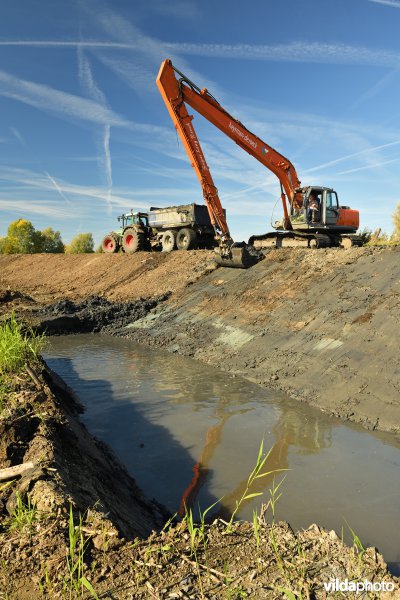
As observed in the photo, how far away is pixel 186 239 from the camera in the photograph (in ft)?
73.2

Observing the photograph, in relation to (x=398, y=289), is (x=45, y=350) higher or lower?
lower

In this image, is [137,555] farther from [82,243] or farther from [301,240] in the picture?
[82,243]

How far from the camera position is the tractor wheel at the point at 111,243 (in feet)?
90.0

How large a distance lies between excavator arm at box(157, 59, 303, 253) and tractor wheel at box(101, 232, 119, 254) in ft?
39.8

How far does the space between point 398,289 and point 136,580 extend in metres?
8.86

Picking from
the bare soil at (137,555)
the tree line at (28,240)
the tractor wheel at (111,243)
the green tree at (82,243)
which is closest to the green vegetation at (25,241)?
the tree line at (28,240)

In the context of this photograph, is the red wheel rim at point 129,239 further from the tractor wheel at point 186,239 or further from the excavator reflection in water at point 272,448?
the excavator reflection in water at point 272,448

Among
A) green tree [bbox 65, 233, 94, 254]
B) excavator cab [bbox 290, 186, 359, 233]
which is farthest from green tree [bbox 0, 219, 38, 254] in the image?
excavator cab [bbox 290, 186, 359, 233]

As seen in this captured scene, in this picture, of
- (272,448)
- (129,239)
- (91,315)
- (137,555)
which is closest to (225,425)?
(272,448)

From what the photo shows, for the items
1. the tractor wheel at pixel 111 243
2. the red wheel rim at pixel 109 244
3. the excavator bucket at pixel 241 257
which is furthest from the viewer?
the red wheel rim at pixel 109 244

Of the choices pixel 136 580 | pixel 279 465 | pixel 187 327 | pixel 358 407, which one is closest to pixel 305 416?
pixel 358 407

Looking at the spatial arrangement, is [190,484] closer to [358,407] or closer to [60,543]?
[60,543]

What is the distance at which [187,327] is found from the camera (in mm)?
13312
